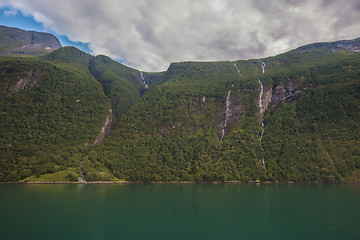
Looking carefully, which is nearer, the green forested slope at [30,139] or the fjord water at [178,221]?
the fjord water at [178,221]

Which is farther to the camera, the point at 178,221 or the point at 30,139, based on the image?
the point at 30,139

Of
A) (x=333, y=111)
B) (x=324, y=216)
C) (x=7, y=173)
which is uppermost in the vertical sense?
(x=333, y=111)

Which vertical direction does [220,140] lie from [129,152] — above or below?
above

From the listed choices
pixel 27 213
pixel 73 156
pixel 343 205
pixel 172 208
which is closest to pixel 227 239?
pixel 172 208

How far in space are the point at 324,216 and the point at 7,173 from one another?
6144 inches

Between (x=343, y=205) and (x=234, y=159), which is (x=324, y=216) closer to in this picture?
(x=343, y=205)

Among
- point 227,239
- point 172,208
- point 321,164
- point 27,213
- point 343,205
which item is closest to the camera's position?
point 227,239

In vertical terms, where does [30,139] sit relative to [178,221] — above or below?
above

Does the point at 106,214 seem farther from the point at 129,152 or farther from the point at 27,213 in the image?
the point at 129,152

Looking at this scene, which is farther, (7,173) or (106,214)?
(7,173)

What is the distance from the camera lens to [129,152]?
186 meters

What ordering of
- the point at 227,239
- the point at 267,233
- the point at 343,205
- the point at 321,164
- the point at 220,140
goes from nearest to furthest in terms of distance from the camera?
the point at 227,239 → the point at 267,233 → the point at 343,205 → the point at 321,164 → the point at 220,140

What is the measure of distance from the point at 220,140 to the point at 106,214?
15651cm

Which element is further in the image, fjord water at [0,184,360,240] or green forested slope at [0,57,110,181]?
green forested slope at [0,57,110,181]
